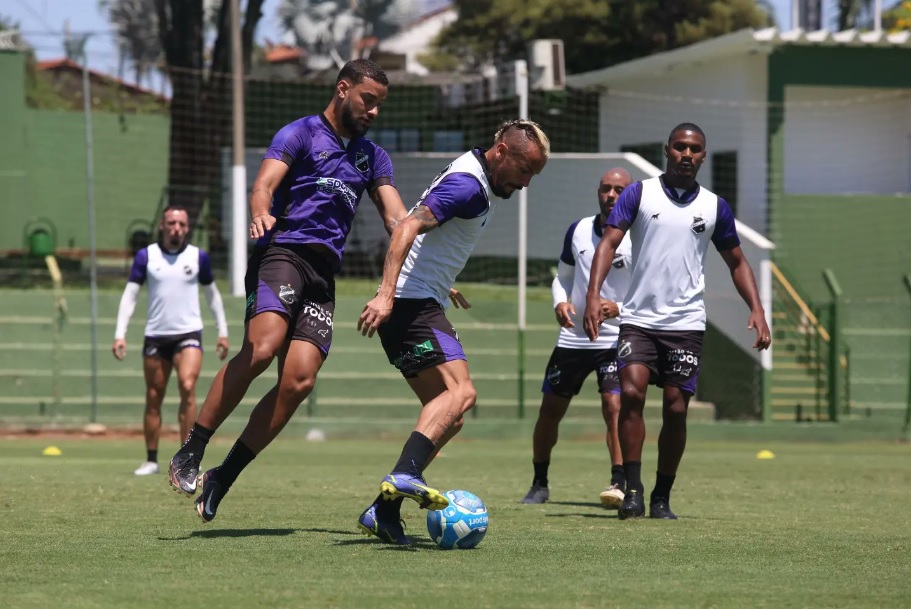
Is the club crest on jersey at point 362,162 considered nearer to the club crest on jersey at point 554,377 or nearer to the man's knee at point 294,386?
the man's knee at point 294,386

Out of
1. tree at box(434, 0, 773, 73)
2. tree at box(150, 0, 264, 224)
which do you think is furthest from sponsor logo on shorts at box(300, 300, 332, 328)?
tree at box(434, 0, 773, 73)

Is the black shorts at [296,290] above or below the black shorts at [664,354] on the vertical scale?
above

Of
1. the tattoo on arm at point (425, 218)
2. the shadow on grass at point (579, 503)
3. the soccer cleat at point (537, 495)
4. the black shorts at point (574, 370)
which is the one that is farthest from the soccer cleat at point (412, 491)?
the black shorts at point (574, 370)

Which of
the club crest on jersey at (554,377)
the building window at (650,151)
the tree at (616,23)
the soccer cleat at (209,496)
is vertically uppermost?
the tree at (616,23)

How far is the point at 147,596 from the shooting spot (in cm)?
540

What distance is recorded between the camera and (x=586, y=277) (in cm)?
1049

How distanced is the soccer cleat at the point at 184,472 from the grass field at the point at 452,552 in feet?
0.84

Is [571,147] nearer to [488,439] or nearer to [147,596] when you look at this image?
[488,439]

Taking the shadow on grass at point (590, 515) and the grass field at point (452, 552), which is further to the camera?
the shadow on grass at point (590, 515)

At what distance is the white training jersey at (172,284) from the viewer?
12.7 meters

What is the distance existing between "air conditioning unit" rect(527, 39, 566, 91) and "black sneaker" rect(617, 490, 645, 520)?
42.1 ft

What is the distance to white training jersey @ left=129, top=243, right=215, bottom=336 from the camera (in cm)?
1269

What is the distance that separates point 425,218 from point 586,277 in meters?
3.69

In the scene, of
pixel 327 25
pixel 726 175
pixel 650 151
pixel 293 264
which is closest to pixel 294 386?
pixel 293 264
